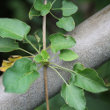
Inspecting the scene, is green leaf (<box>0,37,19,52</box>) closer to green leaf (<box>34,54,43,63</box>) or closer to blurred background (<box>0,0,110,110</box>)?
green leaf (<box>34,54,43,63</box>)

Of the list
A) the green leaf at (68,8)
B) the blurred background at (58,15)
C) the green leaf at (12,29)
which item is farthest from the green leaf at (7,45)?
the blurred background at (58,15)

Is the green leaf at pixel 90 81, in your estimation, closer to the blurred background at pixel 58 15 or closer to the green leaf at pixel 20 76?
the green leaf at pixel 20 76

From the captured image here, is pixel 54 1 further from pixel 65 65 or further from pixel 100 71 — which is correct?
pixel 100 71

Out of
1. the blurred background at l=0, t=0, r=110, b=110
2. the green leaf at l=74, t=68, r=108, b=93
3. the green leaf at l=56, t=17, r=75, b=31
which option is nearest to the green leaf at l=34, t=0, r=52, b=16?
the green leaf at l=56, t=17, r=75, b=31

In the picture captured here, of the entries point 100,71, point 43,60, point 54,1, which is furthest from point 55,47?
point 100,71

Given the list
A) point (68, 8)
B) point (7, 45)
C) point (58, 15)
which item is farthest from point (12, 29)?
point (58, 15)

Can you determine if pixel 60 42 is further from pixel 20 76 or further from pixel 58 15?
pixel 58 15

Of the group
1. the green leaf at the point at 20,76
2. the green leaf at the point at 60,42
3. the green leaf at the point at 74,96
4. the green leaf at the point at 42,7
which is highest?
the green leaf at the point at 42,7
